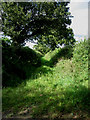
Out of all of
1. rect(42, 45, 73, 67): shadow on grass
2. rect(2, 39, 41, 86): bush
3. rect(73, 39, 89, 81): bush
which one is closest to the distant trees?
rect(2, 39, 41, 86): bush

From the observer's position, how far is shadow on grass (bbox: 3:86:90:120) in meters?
4.27

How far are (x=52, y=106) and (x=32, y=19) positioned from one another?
46.4 ft

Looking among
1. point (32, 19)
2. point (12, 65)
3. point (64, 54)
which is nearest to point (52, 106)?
point (12, 65)

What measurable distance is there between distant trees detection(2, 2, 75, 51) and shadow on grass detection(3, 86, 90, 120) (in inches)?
443

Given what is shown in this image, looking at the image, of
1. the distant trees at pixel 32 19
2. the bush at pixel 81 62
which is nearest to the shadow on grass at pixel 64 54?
the bush at pixel 81 62

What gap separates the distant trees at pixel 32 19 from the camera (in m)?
14.7

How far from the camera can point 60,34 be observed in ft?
59.5

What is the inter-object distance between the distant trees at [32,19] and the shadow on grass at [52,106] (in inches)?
443

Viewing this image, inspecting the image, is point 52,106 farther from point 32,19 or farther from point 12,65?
point 32,19

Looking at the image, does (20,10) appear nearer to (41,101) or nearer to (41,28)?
(41,28)

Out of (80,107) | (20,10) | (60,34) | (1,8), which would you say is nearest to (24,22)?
(20,10)

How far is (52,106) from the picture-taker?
4879 millimetres

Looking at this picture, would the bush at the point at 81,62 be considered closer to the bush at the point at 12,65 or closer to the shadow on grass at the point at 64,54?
the shadow on grass at the point at 64,54

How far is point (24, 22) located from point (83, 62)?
1020 cm
